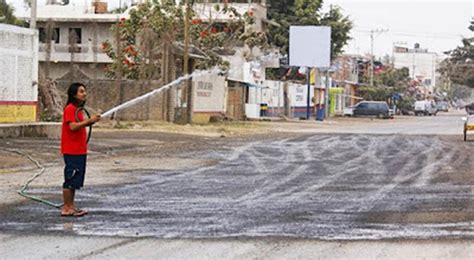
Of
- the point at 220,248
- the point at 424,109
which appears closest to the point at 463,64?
the point at 424,109

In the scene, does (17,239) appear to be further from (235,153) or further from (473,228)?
(235,153)

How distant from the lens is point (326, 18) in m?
73.8

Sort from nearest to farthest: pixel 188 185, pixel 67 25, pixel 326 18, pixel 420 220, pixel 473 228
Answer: pixel 473 228, pixel 420 220, pixel 188 185, pixel 67 25, pixel 326 18

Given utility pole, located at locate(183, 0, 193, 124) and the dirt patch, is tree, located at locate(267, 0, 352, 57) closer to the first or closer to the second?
utility pole, located at locate(183, 0, 193, 124)

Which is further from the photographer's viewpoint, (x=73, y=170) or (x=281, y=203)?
(x=281, y=203)

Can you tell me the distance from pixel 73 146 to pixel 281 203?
10.6 feet

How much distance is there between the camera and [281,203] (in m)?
13.0

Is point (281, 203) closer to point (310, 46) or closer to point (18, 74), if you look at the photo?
point (18, 74)

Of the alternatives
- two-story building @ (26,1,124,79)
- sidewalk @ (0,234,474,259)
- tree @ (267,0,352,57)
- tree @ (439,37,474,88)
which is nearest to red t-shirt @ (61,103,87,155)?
sidewalk @ (0,234,474,259)

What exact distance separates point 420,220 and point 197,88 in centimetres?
3330

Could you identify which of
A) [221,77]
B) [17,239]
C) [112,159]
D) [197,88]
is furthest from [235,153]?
[221,77]

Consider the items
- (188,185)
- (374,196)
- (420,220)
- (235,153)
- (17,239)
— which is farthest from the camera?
(235,153)

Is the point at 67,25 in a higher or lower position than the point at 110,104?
higher

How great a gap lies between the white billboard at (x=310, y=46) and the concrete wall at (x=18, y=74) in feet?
113
